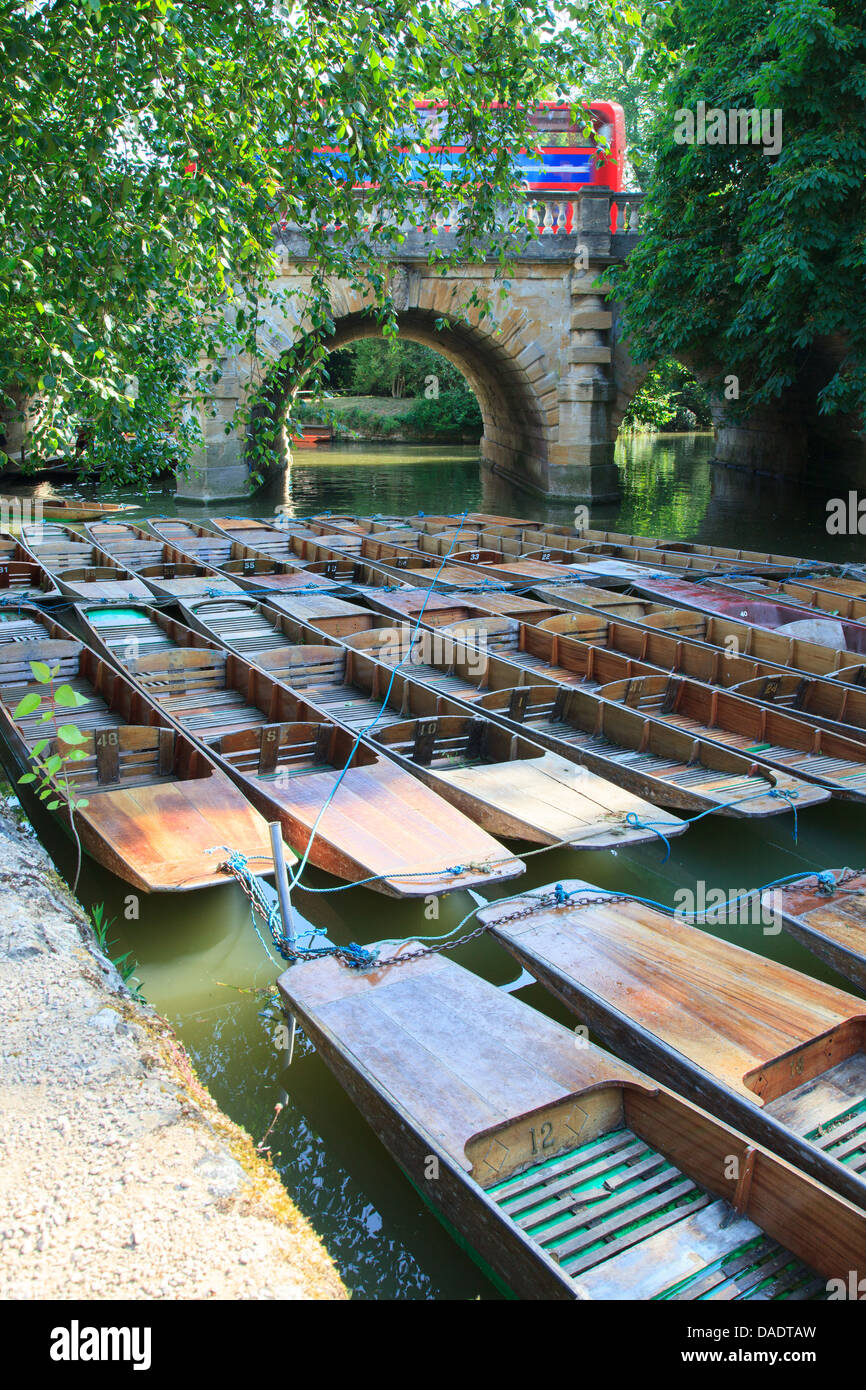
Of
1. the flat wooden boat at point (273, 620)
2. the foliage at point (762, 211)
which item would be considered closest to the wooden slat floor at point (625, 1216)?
the flat wooden boat at point (273, 620)

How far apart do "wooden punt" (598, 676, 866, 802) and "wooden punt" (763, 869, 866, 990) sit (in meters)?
0.87

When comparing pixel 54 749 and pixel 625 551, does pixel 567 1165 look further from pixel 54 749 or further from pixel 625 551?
pixel 625 551

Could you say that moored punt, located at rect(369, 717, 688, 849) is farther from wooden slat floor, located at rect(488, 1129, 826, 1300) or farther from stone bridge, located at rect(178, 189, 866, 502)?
stone bridge, located at rect(178, 189, 866, 502)

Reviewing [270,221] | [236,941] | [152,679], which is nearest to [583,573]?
[152,679]

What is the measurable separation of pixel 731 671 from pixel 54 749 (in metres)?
4.23

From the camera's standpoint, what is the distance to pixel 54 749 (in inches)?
213

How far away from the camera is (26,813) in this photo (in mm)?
5648

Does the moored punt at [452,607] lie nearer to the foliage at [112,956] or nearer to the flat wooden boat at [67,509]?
the foliage at [112,956]

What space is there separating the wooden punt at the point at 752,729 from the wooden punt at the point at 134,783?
2518 millimetres

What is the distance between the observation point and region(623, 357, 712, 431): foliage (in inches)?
1162

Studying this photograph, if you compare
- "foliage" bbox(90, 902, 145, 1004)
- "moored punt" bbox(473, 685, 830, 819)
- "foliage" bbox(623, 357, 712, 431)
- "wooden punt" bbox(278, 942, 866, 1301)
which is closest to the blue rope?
"moored punt" bbox(473, 685, 830, 819)

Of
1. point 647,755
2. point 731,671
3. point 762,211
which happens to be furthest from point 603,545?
point 647,755
